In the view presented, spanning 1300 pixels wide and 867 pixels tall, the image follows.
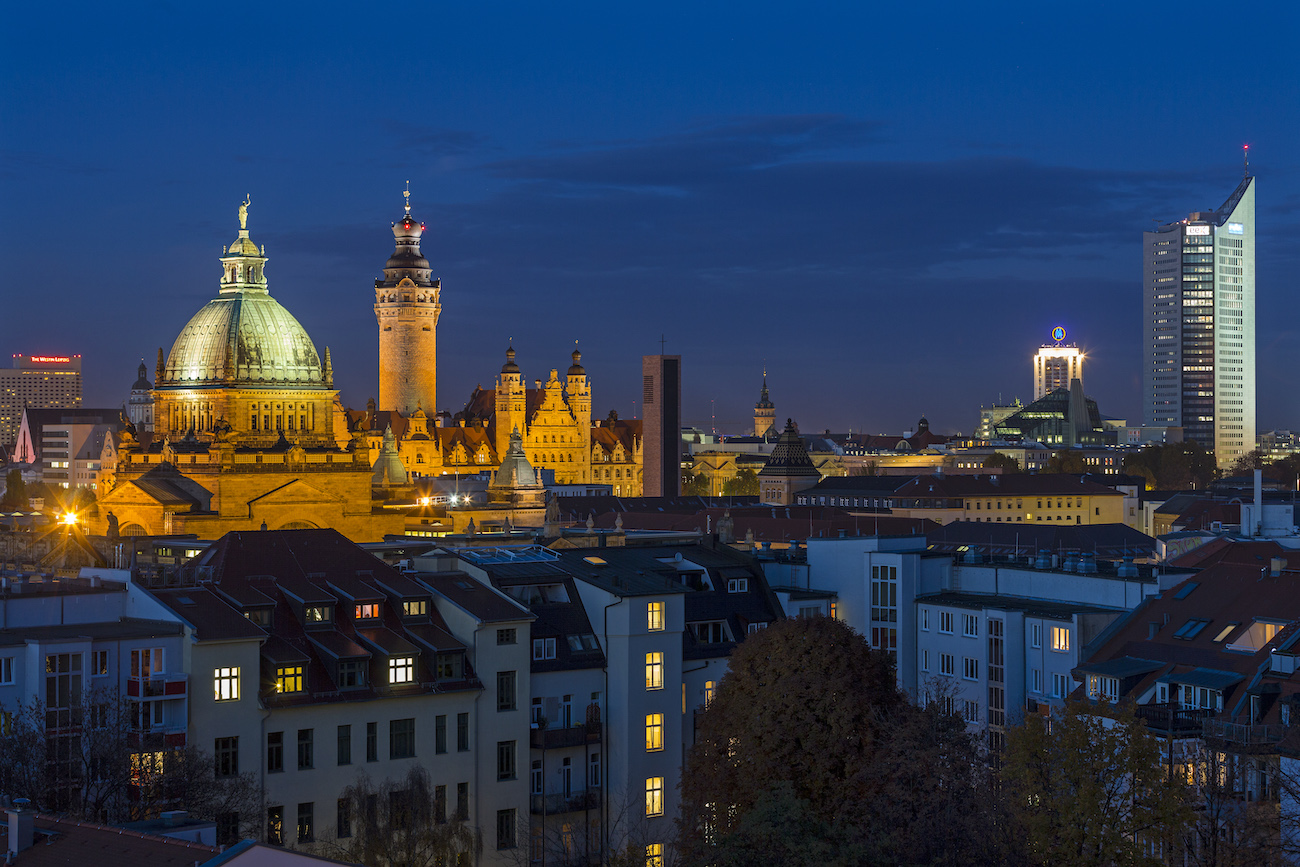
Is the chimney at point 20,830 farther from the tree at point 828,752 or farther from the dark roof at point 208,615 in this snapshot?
the tree at point 828,752

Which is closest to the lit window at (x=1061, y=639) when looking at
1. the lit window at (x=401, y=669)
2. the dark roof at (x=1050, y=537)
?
the lit window at (x=401, y=669)

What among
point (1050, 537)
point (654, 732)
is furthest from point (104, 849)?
point (1050, 537)

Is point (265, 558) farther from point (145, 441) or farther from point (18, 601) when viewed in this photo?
point (145, 441)

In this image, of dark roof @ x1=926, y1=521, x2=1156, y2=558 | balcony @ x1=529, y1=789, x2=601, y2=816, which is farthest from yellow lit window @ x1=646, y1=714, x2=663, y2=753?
dark roof @ x1=926, y1=521, x2=1156, y2=558

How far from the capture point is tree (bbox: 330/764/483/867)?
146ft

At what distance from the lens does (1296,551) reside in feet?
216

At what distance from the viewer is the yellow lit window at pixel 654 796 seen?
178 feet

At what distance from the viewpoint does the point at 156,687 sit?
46.4m

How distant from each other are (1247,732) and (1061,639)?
14.0m

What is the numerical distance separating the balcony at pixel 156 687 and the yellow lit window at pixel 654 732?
14062 mm

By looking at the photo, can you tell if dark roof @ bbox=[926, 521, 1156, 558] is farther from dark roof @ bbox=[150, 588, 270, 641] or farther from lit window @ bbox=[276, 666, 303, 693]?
dark roof @ bbox=[150, 588, 270, 641]

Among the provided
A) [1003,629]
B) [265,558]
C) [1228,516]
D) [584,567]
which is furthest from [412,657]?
[1228,516]

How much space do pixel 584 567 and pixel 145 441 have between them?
4320 inches

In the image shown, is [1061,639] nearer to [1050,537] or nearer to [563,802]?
[563,802]
